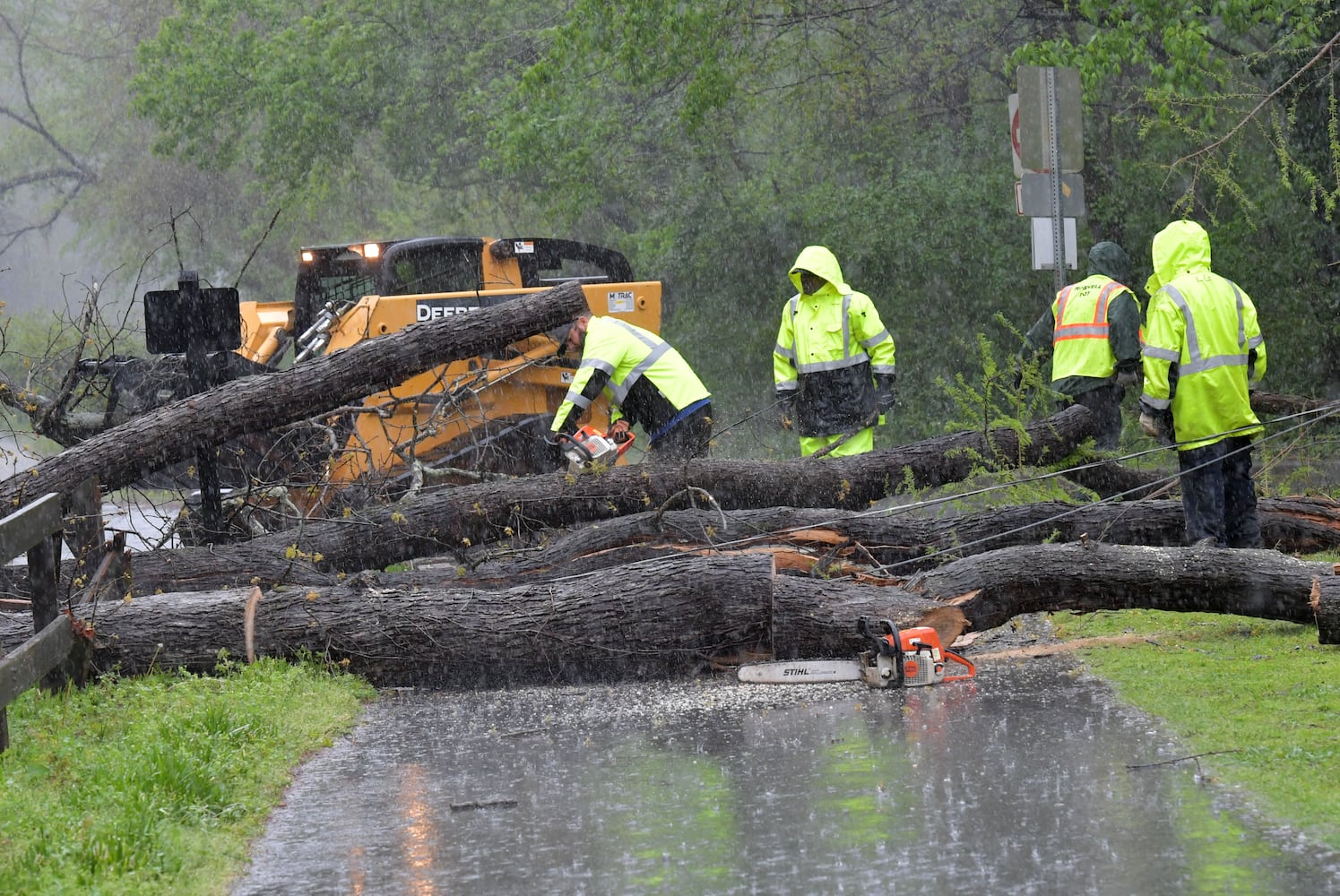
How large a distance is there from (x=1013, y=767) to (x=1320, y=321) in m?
10.5

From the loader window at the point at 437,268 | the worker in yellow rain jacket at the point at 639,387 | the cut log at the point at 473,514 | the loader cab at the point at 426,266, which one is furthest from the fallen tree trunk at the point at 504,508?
the loader window at the point at 437,268

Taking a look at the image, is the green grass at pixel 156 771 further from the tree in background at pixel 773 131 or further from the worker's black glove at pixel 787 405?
the tree in background at pixel 773 131

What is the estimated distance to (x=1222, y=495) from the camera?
7875 mm

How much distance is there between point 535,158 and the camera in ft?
62.3

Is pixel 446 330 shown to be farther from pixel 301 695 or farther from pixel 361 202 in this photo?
pixel 361 202

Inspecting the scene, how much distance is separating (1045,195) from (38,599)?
287 inches

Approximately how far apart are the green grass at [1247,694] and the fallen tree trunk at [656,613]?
26 centimetres

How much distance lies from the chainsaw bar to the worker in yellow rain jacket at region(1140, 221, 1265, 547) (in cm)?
218

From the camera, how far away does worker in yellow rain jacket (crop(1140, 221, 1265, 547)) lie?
25.7 ft

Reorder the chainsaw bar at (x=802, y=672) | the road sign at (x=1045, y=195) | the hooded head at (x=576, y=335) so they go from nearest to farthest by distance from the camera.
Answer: the chainsaw bar at (x=802, y=672) → the hooded head at (x=576, y=335) → the road sign at (x=1045, y=195)

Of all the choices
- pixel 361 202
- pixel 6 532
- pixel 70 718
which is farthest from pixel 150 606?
pixel 361 202

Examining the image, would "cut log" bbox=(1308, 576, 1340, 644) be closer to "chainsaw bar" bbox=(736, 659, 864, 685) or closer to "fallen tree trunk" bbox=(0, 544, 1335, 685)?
"fallen tree trunk" bbox=(0, 544, 1335, 685)

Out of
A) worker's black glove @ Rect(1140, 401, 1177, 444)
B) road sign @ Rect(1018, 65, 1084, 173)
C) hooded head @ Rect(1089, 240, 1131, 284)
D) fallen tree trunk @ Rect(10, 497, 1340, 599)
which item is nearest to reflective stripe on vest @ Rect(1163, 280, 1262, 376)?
worker's black glove @ Rect(1140, 401, 1177, 444)

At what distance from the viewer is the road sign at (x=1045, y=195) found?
10602 millimetres
